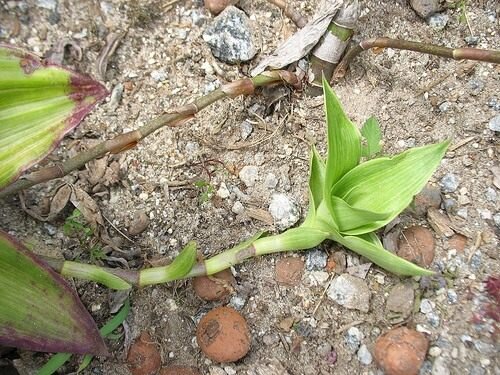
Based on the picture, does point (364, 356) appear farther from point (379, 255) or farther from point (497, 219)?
point (497, 219)

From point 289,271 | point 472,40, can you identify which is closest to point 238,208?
point 289,271

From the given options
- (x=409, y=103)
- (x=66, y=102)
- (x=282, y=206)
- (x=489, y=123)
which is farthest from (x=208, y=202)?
(x=489, y=123)

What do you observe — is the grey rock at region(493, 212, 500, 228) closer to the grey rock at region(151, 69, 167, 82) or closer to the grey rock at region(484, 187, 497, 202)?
the grey rock at region(484, 187, 497, 202)

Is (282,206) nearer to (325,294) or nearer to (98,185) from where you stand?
(325,294)

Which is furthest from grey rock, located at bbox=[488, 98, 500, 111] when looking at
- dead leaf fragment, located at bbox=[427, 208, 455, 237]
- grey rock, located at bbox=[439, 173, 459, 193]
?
dead leaf fragment, located at bbox=[427, 208, 455, 237]

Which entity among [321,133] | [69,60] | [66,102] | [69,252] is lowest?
[69,252]
